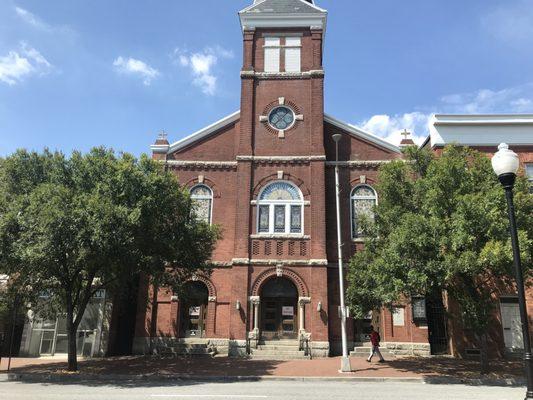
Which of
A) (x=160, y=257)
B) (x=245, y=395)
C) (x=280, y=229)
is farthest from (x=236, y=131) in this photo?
(x=245, y=395)

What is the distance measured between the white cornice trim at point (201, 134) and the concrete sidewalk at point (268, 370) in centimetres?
1102

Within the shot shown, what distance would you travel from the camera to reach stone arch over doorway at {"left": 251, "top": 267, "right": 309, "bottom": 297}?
23.4 m

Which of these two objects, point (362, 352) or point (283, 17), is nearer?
point (362, 352)

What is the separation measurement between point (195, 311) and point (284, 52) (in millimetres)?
14971

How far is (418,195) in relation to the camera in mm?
17984

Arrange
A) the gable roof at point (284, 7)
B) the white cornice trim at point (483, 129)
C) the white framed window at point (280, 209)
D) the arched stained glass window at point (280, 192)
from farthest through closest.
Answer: the gable roof at point (284, 7)
the arched stained glass window at point (280, 192)
the white framed window at point (280, 209)
the white cornice trim at point (483, 129)

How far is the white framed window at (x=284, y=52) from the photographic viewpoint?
89.0 feet

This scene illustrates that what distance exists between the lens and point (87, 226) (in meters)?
15.8

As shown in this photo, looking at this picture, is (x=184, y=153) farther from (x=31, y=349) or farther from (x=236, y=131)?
(x=31, y=349)

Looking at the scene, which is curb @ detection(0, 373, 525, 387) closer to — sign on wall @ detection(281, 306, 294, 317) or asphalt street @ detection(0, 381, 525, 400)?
asphalt street @ detection(0, 381, 525, 400)

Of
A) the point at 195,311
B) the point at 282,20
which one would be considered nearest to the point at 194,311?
the point at 195,311

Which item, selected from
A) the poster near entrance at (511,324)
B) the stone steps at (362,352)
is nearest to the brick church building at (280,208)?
the stone steps at (362,352)

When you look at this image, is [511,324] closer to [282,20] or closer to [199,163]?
[199,163]

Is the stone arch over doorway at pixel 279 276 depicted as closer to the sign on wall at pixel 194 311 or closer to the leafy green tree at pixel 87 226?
the sign on wall at pixel 194 311
